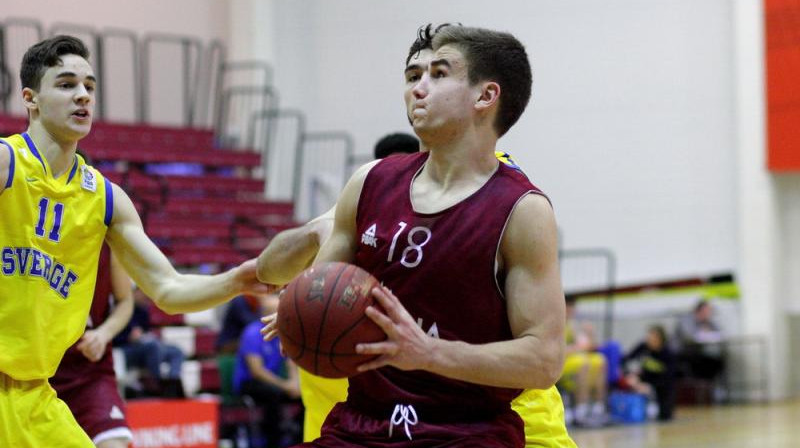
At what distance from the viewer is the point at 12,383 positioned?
450 centimetres

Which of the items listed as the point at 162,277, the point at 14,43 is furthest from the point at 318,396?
the point at 14,43

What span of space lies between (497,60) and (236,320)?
8292mm

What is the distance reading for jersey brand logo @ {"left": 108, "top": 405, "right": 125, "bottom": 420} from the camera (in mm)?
5648

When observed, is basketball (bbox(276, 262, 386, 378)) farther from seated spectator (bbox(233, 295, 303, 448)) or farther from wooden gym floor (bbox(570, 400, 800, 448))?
wooden gym floor (bbox(570, 400, 800, 448))

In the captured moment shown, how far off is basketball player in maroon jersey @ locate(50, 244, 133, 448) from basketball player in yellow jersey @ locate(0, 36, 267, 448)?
1000mm

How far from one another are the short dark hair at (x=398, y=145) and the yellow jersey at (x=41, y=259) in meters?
1.58

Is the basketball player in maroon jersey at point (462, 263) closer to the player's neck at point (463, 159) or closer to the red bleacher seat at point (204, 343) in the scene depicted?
the player's neck at point (463, 159)

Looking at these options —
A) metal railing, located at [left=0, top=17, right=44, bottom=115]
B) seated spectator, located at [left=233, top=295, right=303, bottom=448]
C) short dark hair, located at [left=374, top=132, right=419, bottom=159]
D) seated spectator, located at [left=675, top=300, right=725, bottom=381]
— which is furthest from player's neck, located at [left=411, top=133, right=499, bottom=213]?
seated spectator, located at [left=675, top=300, right=725, bottom=381]

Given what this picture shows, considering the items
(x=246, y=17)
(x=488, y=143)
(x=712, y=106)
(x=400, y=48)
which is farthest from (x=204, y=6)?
(x=488, y=143)

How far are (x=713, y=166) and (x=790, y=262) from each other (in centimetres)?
173

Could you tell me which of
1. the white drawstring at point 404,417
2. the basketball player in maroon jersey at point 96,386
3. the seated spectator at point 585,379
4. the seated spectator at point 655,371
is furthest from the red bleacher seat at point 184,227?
the white drawstring at point 404,417

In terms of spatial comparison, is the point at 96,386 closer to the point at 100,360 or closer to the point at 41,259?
the point at 100,360

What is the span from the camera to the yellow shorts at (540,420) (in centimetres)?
A: 440

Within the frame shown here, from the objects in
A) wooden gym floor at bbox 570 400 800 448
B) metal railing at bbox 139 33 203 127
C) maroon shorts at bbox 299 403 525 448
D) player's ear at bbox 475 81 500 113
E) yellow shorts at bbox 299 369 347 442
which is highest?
metal railing at bbox 139 33 203 127
